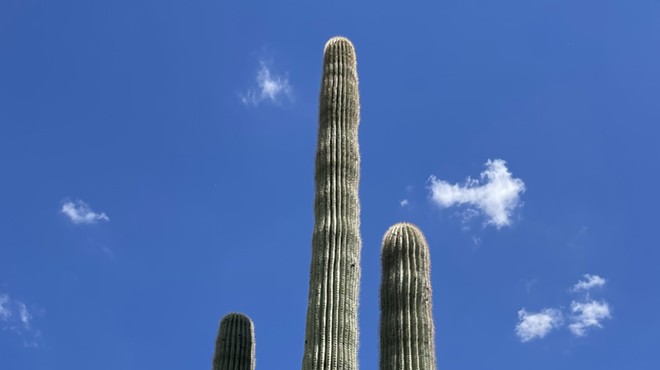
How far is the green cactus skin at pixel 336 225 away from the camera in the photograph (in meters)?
11.7

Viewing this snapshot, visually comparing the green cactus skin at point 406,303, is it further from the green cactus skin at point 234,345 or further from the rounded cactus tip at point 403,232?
the green cactus skin at point 234,345

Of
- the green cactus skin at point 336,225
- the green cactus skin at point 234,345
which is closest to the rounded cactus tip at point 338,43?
the green cactus skin at point 336,225

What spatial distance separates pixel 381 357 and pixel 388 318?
534 mm

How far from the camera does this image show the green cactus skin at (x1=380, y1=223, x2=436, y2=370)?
1232cm

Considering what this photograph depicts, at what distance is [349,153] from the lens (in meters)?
13.4

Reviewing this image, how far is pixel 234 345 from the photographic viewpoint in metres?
13.6

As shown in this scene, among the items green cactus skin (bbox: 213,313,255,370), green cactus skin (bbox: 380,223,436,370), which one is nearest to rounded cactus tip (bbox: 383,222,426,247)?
green cactus skin (bbox: 380,223,436,370)

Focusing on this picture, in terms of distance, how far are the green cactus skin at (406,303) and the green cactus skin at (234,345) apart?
211 centimetres

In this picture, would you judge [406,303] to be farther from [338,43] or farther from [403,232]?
[338,43]

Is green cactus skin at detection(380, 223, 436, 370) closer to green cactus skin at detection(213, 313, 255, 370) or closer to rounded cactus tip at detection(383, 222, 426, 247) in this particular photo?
rounded cactus tip at detection(383, 222, 426, 247)

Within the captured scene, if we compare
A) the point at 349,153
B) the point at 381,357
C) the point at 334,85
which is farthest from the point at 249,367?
the point at 334,85

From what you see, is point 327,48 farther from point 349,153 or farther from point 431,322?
point 431,322

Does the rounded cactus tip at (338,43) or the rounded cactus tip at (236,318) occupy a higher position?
the rounded cactus tip at (338,43)

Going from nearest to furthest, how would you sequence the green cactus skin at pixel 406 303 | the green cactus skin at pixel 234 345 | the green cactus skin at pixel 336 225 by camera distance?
1. the green cactus skin at pixel 336 225
2. the green cactus skin at pixel 406 303
3. the green cactus skin at pixel 234 345
